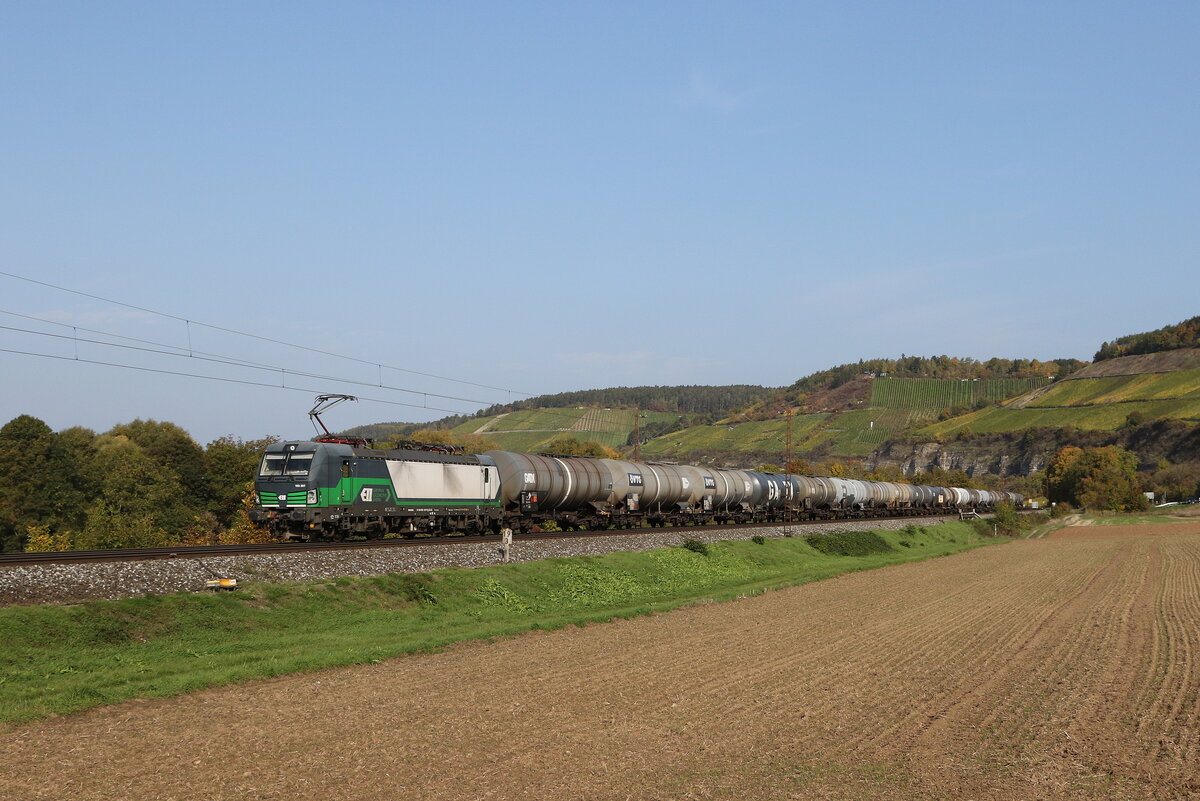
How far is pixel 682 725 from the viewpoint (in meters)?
15.8

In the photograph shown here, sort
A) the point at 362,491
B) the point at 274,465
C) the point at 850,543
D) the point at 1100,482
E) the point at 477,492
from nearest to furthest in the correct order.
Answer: the point at 274,465
the point at 362,491
the point at 477,492
the point at 850,543
the point at 1100,482

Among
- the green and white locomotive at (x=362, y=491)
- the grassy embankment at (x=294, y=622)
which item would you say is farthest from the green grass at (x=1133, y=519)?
the green and white locomotive at (x=362, y=491)

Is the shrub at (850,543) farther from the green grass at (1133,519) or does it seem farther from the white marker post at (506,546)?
the green grass at (1133,519)

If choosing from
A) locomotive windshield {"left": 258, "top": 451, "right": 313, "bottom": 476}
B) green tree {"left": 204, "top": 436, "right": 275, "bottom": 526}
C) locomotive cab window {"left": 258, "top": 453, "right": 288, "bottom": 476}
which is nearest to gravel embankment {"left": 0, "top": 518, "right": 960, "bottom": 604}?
locomotive windshield {"left": 258, "top": 451, "right": 313, "bottom": 476}

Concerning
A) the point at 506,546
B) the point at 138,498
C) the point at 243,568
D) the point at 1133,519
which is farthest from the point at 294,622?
the point at 1133,519

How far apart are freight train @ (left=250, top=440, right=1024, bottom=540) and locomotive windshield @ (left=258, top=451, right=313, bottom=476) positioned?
0.04 meters

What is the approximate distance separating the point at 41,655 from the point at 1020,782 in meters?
17.5

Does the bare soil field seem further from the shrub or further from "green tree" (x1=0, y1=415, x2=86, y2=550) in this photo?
"green tree" (x1=0, y1=415, x2=86, y2=550)

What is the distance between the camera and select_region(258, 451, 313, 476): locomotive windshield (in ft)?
117

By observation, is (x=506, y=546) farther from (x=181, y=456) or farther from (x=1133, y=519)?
(x=1133, y=519)

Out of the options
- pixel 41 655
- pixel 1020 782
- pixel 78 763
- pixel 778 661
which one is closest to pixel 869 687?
pixel 778 661

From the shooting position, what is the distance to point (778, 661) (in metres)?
22.1

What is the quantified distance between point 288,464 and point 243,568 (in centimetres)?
990

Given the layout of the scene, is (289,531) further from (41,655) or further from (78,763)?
(78,763)
